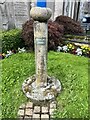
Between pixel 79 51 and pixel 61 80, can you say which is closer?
pixel 61 80

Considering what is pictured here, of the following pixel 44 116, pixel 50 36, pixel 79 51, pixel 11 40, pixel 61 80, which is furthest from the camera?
pixel 11 40

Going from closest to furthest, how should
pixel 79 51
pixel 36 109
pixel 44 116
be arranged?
pixel 44 116 → pixel 36 109 → pixel 79 51

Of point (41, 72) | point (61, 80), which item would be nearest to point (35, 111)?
point (41, 72)

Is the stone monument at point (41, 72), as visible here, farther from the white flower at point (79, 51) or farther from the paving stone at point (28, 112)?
the white flower at point (79, 51)

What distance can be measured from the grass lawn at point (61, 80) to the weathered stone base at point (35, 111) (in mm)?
84

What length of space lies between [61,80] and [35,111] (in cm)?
83

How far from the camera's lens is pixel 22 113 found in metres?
3.52

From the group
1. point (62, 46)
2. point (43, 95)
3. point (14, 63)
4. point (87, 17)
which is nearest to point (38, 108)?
point (43, 95)

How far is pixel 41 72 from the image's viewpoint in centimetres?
367

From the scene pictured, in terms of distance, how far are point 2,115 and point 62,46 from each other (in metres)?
2.49

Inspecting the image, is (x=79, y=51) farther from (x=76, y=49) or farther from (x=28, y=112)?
(x=28, y=112)

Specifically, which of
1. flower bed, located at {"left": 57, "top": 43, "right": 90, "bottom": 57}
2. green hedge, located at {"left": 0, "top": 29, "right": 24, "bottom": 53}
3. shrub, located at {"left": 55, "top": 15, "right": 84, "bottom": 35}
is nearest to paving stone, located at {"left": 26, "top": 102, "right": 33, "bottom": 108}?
flower bed, located at {"left": 57, "top": 43, "right": 90, "bottom": 57}

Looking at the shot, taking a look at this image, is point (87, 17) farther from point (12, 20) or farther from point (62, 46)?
point (12, 20)

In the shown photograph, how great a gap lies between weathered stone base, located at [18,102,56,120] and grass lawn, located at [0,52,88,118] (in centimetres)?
8
